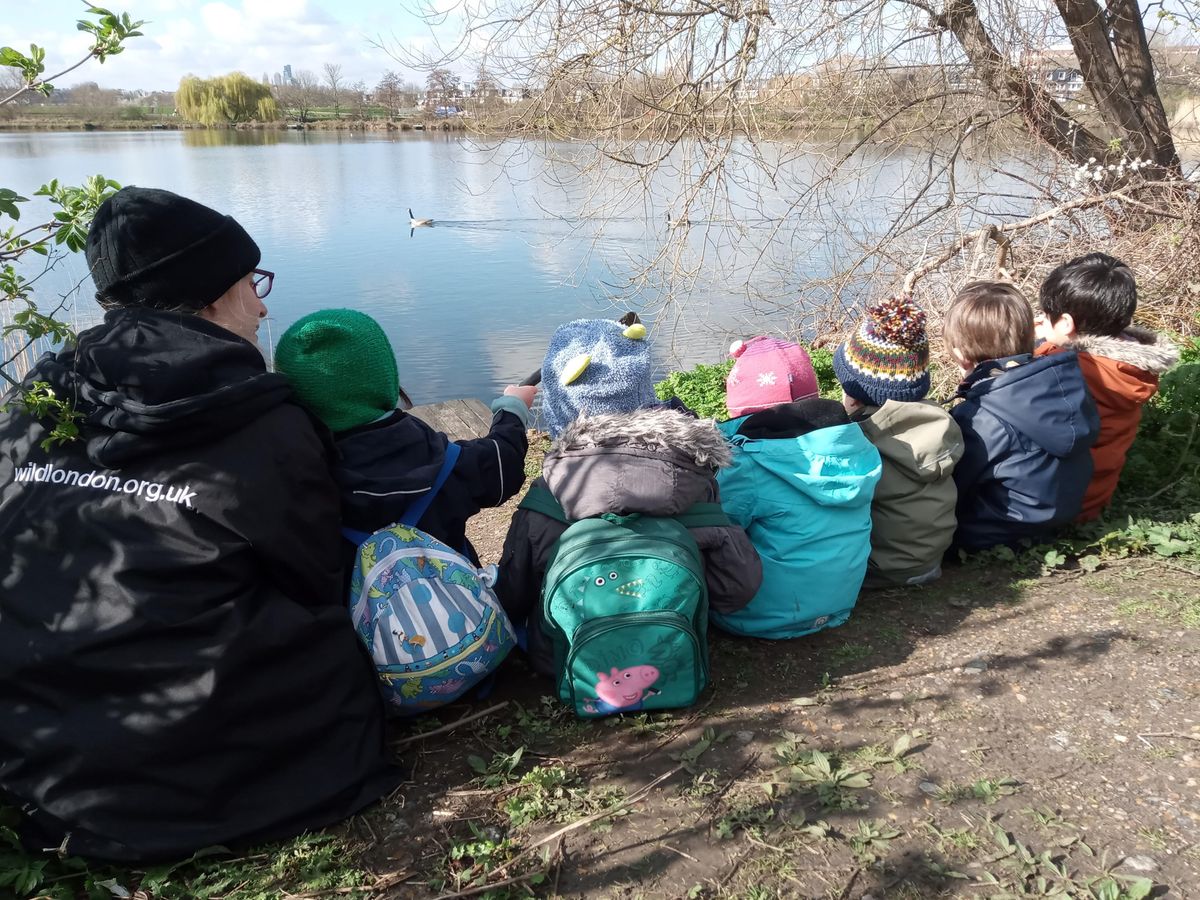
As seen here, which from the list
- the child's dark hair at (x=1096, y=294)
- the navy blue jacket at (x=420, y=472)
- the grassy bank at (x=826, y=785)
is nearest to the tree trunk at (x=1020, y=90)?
the child's dark hair at (x=1096, y=294)

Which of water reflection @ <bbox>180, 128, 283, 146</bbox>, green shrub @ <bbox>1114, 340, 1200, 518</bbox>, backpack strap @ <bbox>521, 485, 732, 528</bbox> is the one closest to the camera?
backpack strap @ <bbox>521, 485, 732, 528</bbox>

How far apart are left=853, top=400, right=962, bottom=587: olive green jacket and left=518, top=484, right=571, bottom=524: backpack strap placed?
1.25 meters

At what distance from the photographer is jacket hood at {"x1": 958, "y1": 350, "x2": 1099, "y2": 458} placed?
3.32 m

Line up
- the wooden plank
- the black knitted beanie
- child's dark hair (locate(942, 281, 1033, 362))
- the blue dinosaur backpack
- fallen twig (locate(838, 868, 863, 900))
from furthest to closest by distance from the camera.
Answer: the wooden plank → child's dark hair (locate(942, 281, 1033, 362)) → the blue dinosaur backpack → the black knitted beanie → fallen twig (locate(838, 868, 863, 900))

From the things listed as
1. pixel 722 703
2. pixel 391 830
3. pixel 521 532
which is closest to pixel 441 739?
pixel 391 830

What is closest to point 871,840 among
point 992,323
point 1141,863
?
point 1141,863

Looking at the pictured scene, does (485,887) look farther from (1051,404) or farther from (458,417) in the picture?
(458,417)

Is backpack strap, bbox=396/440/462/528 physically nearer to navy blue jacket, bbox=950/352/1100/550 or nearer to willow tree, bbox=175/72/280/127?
navy blue jacket, bbox=950/352/1100/550

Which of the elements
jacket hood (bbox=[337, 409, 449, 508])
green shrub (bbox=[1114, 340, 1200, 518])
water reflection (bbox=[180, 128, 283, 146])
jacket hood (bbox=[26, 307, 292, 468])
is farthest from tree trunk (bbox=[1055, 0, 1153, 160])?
water reflection (bbox=[180, 128, 283, 146])

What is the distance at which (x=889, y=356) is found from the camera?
340 cm

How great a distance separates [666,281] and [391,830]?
17.0 ft

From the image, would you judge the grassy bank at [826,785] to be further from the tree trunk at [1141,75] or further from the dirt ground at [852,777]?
the tree trunk at [1141,75]

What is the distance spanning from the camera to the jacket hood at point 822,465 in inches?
119

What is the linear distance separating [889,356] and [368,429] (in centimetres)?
196
